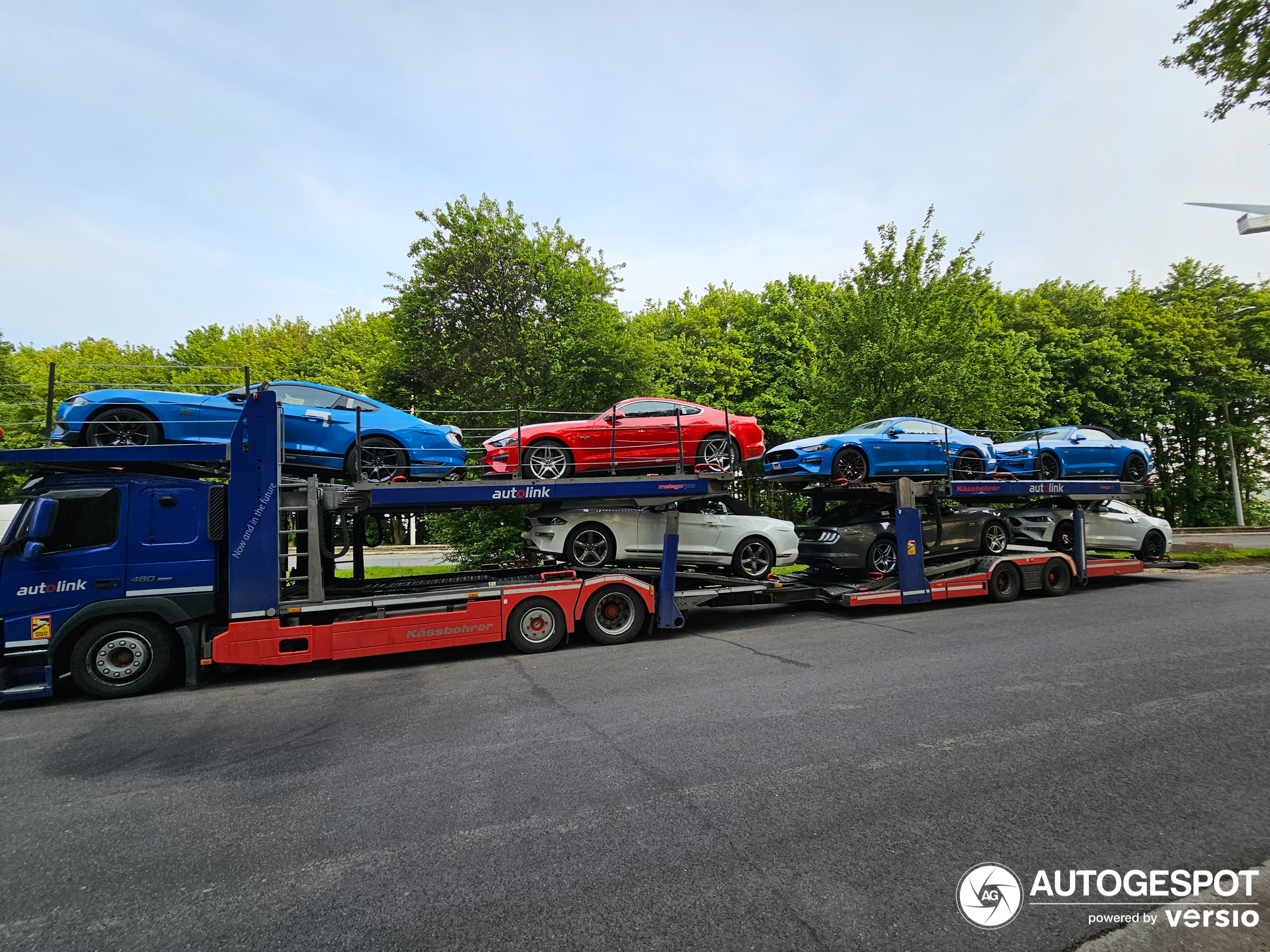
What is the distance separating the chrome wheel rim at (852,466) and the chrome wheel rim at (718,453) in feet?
6.26

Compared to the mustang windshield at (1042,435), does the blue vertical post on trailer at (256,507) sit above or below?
below

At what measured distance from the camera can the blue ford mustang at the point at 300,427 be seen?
6.76m

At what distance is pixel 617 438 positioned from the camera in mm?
8633

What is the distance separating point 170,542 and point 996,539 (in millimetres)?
11937

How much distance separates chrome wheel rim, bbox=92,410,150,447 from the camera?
673 cm

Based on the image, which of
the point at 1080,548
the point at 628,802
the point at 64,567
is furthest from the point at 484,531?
the point at 1080,548

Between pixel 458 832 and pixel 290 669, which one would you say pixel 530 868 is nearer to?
pixel 458 832

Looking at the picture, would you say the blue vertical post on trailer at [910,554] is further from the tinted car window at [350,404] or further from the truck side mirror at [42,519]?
the truck side mirror at [42,519]

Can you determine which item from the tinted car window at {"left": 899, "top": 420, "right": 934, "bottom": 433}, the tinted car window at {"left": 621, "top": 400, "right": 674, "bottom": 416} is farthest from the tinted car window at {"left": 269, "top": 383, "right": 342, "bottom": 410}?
the tinted car window at {"left": 899, "top": 420, "right": 934, "bottom": 433}

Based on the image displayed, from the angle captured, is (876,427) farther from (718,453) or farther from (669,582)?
(669,582)

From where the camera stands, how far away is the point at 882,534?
1015cm

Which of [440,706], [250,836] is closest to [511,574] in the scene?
[440,706]

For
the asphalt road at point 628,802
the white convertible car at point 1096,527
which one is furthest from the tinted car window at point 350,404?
the white convertible car at point 1096,527

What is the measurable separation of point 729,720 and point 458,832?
7.71 feet
